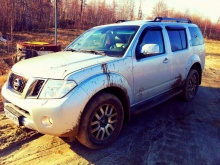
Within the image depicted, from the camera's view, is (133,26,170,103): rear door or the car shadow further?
(133,26,170,103): rear door

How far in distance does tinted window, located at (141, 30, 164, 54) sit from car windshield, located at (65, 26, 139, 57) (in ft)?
0.75

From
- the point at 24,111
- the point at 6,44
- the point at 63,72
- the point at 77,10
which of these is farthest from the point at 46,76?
the point at 77,10

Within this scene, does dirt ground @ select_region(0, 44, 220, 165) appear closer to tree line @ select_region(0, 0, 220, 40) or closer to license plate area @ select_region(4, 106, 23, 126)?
license plate area @ select_region(4, 106, 23, 126)

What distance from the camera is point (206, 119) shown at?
14.9 ft

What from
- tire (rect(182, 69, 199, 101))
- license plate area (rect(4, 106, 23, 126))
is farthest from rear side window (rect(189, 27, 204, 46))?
license plate area (rect(4, 106, 23, 126))

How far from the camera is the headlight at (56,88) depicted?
2.66 meters

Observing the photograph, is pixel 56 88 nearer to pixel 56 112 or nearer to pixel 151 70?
pixel 56 112

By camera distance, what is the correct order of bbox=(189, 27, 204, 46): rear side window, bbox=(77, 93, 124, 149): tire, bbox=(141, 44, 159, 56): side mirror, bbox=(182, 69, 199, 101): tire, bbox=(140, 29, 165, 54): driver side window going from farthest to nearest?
bbox=(189, 27, 204, 46): rear side window → bbox=(182, 69, 199, 101): tire → bbox=(140, 29, 165, 54): driver side window → bbox=(141, 44, 159, 56): side mirror → bbox=(77, 93, 124, 149): tire

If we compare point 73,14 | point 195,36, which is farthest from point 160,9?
point 195,36

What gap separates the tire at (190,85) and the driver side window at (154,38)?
1.45m

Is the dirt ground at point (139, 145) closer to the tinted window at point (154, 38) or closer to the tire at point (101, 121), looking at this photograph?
the tire at point (101, 121)

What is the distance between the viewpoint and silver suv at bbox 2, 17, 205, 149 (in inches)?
106

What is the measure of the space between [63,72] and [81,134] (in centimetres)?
85

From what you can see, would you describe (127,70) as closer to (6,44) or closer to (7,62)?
(7,62)
